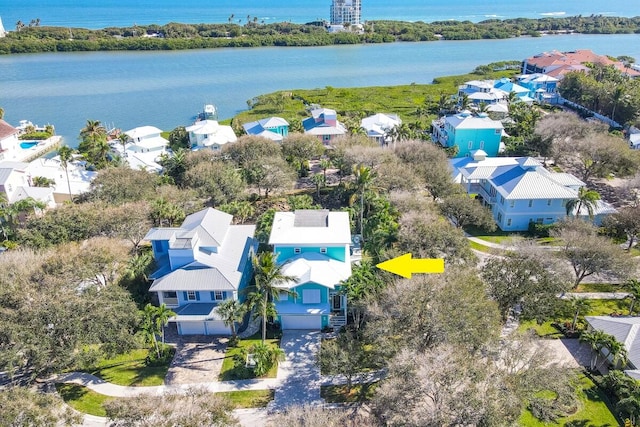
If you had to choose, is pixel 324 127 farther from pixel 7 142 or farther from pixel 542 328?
pixel 542 328

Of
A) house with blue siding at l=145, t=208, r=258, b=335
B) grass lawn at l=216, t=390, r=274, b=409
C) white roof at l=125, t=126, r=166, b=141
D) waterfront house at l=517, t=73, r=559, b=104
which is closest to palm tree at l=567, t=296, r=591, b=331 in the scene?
grass lawn at l=216, t=390, r=274, b=409

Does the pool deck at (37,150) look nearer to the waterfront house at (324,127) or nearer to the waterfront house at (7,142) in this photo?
the waterfront house at (7,142)

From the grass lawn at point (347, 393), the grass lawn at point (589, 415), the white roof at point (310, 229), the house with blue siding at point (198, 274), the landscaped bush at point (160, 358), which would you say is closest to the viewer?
the grass lawn at point (589, 415)

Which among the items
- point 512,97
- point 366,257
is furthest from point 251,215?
point 512,97

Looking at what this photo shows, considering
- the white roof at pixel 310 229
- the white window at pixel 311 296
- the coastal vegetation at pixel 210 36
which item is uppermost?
the coastal vegetation at pixel 210 36

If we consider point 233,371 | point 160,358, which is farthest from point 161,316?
point 233,371

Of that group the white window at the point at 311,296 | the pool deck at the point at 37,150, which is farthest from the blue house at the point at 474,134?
the pool deck at the point at 37,150
